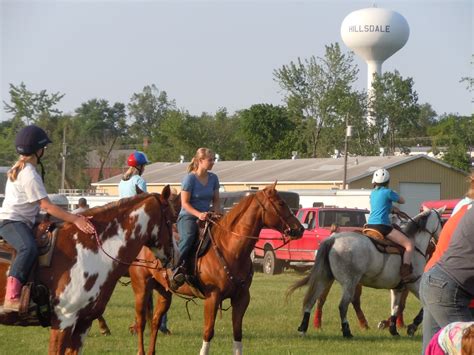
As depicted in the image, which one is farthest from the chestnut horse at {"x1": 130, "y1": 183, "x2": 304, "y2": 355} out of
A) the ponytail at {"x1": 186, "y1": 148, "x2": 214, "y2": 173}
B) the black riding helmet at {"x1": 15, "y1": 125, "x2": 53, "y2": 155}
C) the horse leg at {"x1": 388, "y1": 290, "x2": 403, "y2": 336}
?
the horse leg at {"x1": 388, "y1": 290, "x2": 403, "y2": 336}

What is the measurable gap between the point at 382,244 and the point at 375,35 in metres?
70.9

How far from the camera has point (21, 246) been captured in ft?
27.5

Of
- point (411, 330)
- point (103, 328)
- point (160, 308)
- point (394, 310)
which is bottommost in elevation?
point (411, 330)

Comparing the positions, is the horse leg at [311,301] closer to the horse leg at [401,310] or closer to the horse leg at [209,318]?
the horse leg at [401,310]

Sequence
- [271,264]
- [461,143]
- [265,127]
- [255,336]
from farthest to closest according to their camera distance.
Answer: [265,127], [461,143], [271,264], [255,336]

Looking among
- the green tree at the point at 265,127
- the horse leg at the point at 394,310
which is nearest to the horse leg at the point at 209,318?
the horse leg at the point at 394,310

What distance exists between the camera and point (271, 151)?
91.4 meters

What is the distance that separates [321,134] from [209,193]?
229ft

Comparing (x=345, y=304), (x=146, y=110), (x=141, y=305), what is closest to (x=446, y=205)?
(x=345, y=304)

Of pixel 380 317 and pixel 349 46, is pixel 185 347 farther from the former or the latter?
pixel 349 46

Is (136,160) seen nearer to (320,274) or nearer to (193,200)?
(193,200)

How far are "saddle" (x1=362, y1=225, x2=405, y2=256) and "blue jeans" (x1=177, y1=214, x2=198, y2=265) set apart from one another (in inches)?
168

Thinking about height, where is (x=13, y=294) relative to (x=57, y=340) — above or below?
above

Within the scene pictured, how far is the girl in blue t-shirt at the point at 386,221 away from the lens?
14508 millimetres
